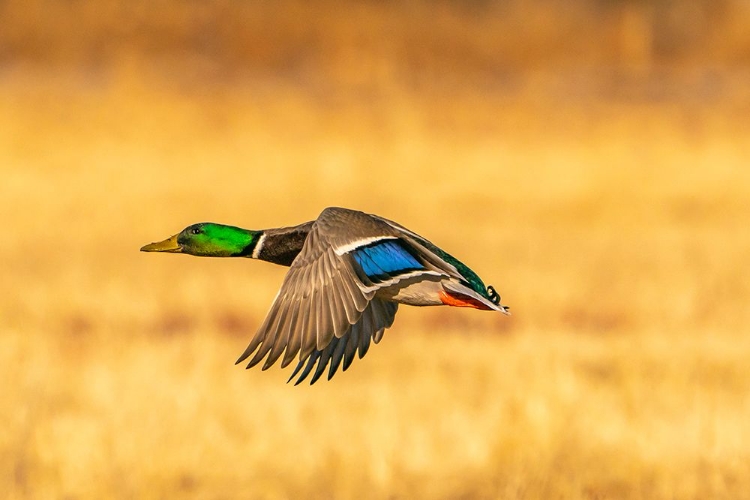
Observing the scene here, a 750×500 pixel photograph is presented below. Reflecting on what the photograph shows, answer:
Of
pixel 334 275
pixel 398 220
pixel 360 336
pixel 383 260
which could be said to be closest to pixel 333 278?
pixel 334 275

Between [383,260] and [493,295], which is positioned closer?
[383,260]

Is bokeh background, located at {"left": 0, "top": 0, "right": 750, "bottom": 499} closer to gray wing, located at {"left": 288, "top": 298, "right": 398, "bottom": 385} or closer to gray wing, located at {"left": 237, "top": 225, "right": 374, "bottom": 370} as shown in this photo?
gray wing, located at {"left": 288, "top": 298, "right": 398, "bottom": 385}

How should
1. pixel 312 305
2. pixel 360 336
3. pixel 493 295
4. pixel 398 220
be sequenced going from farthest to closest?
1. pixel 398 220
2. pixel 360 336
3. pixel 493 295
4. pixel 312 305

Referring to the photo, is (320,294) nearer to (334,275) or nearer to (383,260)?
(334,275)

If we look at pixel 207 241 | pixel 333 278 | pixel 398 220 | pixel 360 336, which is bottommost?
pixel 360 336

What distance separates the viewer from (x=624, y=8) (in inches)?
837

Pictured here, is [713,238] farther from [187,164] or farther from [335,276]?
[335,276]

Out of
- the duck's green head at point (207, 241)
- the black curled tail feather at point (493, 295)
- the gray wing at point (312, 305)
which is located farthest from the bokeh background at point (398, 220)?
the gray wing at point (312, 305)

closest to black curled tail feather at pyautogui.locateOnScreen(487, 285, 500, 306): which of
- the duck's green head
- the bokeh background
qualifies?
the duck's green head

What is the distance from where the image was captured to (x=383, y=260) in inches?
165

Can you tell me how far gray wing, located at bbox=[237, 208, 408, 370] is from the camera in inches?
157

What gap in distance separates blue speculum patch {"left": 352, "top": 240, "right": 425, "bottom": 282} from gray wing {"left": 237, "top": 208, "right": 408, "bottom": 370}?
3 cm

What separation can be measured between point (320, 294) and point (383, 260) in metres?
0.18

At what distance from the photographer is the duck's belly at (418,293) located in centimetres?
416
